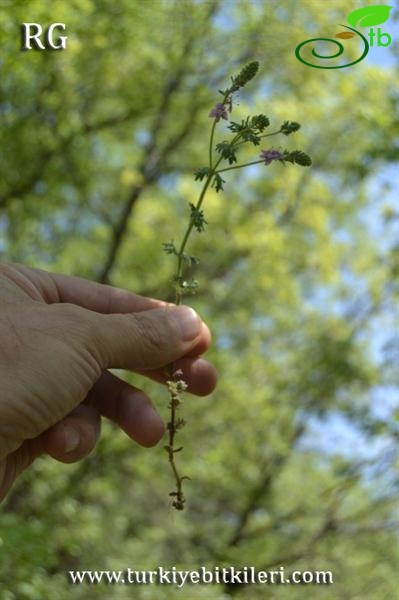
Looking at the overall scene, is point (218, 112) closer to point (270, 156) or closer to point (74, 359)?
point (270, 156)

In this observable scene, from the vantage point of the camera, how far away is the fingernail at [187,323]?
244cm

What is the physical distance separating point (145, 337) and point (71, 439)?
1.34 ft

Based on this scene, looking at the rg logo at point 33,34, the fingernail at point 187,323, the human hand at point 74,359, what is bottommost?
the human hand at point 74,359

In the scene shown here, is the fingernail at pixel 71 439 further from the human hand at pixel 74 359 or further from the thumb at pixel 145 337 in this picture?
the thumb at pixel 145 337

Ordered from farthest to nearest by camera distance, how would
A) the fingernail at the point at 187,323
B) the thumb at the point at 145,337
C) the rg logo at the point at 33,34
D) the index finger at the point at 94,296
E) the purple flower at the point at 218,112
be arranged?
the rg logo at the point at 33,34 → the index finger at the point at 94,296 → the fingernail at the point at 187,323 → the thumb at the point at 145,337 → the purple flower at the point at 218,112

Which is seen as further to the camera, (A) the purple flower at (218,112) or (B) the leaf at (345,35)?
(B) the leaf at (345,35)

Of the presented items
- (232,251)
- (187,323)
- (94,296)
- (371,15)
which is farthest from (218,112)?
(232,251)

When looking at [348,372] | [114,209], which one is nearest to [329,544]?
[348,372]

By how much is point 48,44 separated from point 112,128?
3164mm

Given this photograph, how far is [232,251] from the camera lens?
10.4 meters

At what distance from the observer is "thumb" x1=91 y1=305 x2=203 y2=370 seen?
2.24m

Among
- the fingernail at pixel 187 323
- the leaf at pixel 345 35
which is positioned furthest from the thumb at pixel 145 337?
the leaf at pixel 345 35

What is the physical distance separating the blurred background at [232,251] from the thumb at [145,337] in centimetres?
418

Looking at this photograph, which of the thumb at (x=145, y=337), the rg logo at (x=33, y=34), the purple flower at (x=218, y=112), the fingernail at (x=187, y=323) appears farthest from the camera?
the rg logo at (x=33, y=34)
